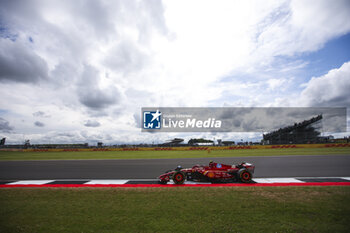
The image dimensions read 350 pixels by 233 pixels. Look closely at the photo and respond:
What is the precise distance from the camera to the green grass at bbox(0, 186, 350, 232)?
3.32 m

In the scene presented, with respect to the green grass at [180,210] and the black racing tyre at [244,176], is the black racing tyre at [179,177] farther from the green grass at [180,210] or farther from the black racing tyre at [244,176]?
the black racing tyre at [244,176]

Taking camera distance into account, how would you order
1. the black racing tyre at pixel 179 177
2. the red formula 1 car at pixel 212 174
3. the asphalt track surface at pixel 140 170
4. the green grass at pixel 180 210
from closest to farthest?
1. the green grass at pixel 180 210
2. the black racing tyre at pixel 179 177
3. the red formula 1 car at pixel 212 174
4. the asphalt track surface at pixel 140 170

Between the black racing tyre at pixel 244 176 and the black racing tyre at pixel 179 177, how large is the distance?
7.13ft

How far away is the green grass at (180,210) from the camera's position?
3.32 meters

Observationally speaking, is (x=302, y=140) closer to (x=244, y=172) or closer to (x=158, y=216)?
(x=244, y=172)

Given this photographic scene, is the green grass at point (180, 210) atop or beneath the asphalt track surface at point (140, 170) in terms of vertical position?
atop

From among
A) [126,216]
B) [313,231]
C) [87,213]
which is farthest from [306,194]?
[87,213]

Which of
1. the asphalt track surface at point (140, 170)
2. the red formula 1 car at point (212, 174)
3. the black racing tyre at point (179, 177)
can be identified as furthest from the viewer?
the asphalt track surface at point (140, 170)

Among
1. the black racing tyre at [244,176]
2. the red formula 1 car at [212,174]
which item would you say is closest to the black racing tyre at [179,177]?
the red formula 1 car at [212,174]

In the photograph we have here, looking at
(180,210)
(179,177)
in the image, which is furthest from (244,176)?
(180,210)

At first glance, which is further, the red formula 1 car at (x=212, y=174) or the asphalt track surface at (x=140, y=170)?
the asphalt track surface at (x=140, y=170)

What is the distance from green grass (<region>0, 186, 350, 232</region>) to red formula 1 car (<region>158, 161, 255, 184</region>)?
1.06m

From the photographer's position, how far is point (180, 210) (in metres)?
4.07

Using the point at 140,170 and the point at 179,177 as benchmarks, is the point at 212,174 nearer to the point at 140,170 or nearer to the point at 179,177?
the point at 179,177
